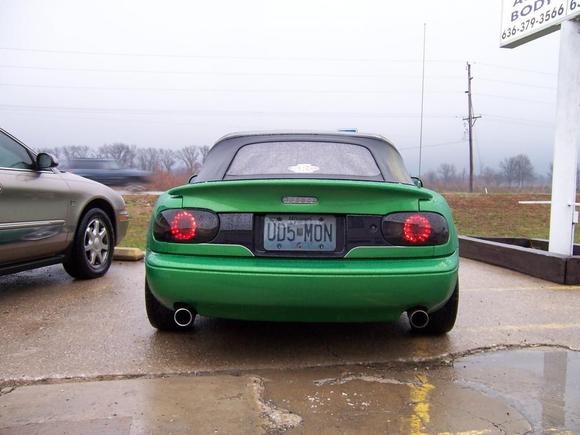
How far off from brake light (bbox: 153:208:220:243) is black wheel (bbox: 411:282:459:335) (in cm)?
152

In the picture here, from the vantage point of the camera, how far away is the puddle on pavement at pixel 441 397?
2295 millimetres

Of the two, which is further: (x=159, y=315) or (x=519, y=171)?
(x=519, y=171)

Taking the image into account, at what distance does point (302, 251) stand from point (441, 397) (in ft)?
3.30

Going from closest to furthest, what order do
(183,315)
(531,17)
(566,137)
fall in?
(183,315) → (566,137) → (531,17)

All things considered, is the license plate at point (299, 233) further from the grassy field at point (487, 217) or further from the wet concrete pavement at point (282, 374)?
the grassy field at point (487, 217)

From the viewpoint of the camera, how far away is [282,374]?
288cm

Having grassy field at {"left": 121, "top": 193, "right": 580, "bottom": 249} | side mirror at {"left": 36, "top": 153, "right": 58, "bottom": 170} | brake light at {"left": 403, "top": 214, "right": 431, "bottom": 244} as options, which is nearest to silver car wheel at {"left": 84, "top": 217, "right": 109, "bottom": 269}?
side mirror at {"left": 36, "top": 153, "right": 58, "bottom": 170}

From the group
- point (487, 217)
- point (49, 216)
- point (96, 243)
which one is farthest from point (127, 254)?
point (487, 217)

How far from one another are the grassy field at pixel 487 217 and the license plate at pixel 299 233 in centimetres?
697

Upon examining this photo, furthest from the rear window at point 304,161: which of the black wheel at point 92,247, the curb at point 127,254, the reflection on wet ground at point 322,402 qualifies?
the curb at point 127,254

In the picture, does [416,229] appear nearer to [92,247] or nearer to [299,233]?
[299,233]

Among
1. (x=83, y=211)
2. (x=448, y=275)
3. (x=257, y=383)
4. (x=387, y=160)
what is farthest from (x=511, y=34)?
(x=257, y=383)

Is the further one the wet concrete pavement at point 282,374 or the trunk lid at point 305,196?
the trunk lid at point 305,196

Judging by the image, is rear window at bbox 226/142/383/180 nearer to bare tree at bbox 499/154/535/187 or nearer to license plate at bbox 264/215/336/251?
license plate at bbox 264/215/336/251
